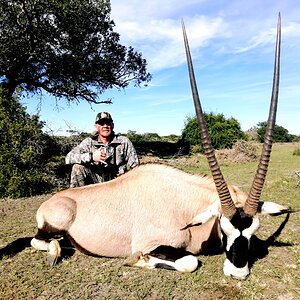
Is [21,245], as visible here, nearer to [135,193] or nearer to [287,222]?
[135,193]

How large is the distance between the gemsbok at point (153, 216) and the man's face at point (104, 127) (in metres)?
1.47

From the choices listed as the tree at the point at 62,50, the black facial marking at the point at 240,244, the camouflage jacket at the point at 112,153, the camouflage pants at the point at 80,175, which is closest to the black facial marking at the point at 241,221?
the black facial marking at the point at 240,244

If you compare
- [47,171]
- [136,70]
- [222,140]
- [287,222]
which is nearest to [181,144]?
[222,140]

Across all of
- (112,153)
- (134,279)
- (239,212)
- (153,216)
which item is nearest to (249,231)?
(239,212)

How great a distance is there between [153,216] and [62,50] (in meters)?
14.7

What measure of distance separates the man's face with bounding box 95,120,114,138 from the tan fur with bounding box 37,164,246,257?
1610 mm

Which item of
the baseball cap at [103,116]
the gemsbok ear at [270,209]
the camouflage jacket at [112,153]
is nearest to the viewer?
the gemsbok ear at [270,209]

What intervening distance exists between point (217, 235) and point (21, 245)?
292 centimetres

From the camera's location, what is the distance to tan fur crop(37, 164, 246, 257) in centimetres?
448

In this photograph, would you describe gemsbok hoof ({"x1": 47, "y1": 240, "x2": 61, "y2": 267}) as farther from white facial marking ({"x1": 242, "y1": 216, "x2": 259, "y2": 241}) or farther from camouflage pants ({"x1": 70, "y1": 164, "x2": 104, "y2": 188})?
white facial marking ({"x1": 242, "y1": 216, "x2": 259, "y2": 241})

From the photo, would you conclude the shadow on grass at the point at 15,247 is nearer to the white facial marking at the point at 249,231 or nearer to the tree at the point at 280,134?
the white facial marking at the point at 249,231

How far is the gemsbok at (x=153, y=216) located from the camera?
4.05 meters

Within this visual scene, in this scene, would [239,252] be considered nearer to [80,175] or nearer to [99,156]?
[99,156]

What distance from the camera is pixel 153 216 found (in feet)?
14.9
